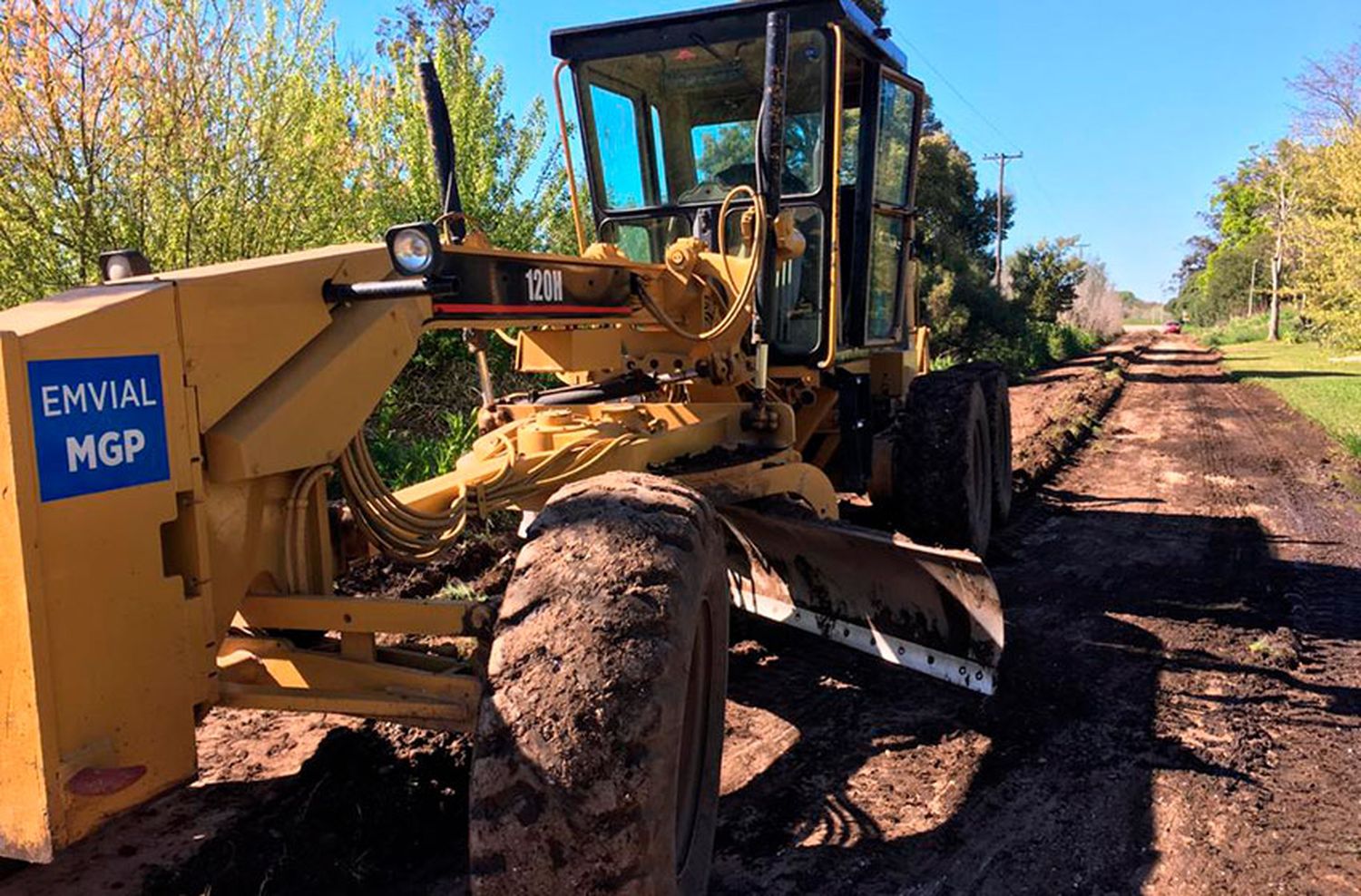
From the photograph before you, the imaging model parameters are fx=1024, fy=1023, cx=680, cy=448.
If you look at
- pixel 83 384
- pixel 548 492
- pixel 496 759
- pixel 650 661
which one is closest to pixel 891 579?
pixel 548 492

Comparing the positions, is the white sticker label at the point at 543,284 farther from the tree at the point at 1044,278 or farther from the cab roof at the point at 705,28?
the tree at the point at 1044,278

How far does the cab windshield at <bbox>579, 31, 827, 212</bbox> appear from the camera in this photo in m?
5.82

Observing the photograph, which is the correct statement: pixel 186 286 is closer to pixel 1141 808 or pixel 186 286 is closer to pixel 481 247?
pixel 481 247

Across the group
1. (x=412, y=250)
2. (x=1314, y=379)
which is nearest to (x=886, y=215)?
(x=412, y=250)

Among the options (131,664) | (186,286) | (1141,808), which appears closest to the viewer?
(131,664)

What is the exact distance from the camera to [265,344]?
2.61 m

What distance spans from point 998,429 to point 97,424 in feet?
22.0

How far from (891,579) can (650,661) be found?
2.21m

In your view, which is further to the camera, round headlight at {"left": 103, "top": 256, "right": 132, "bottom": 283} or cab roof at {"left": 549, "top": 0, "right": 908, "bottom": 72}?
cab roof at {"left": 549, "top": 0, "right": 908, "bottom": 72}

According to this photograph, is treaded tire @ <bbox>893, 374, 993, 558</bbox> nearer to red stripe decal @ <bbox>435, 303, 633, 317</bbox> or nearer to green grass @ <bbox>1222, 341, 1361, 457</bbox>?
red stripe decal @ <bbox>435, 303, 633, 317</bbox>

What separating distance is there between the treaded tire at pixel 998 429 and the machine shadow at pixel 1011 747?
45.6 inches

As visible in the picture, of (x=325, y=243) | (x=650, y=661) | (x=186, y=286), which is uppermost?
(x=325, y=243)

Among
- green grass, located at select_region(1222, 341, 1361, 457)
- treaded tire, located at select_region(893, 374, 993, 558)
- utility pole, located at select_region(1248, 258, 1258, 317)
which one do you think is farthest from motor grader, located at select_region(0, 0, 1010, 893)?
utility pole, located at select_region(1248, 258, 1258, 317)

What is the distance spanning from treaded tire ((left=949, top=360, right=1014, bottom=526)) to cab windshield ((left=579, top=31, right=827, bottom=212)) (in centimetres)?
235
